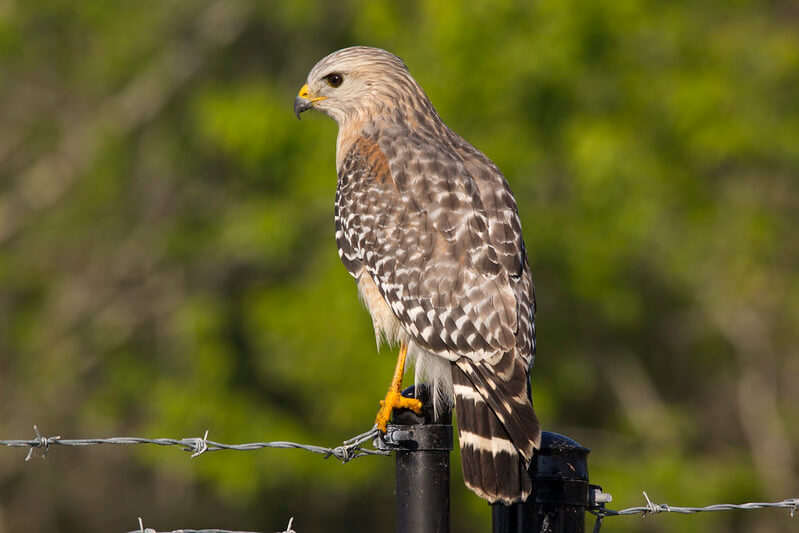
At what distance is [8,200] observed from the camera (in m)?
15.2

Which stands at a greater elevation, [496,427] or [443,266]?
[443,266]

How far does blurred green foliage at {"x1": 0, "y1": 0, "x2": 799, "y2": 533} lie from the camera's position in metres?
11.8

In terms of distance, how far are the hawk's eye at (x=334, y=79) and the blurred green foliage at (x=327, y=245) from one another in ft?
19.3

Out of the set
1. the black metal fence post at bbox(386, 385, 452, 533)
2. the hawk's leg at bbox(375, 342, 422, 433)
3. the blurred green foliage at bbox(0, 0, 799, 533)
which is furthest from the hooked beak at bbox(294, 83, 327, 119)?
the blurred green foliage at bbox(0, 0, 799, 533)

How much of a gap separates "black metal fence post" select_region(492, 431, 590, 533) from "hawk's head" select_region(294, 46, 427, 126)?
2490 mm

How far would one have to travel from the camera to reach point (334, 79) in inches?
210

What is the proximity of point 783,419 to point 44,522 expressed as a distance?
10549 millimetres

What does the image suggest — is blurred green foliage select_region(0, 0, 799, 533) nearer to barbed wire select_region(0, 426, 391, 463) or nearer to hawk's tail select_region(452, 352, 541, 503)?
hawk's tail select_region(452, 352, 541, 503)

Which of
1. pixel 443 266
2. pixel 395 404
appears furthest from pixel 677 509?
pixel 443 266

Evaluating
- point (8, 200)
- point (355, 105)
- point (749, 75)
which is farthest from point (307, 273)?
point (355, 105)

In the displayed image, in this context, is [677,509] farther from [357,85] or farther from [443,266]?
[357,85]

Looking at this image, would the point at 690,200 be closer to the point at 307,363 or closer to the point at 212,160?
the point at 307,363

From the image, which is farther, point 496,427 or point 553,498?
point 496,427

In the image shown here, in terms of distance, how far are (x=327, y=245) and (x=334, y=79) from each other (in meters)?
7.19
